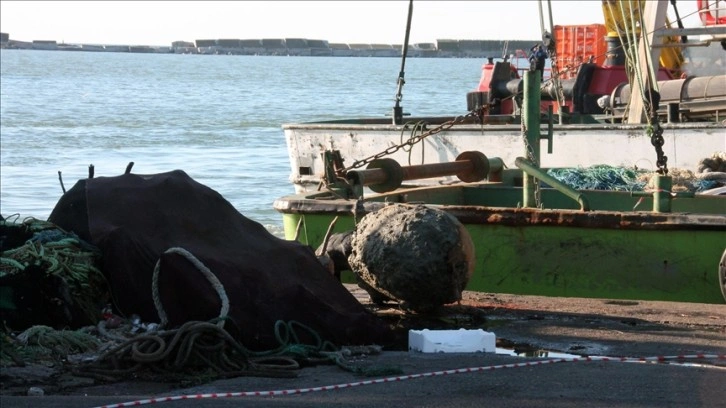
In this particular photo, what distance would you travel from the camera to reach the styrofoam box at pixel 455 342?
7.21 meters

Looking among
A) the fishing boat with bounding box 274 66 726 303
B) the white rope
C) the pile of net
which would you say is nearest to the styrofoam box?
the white rope

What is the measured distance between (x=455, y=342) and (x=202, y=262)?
1432mm

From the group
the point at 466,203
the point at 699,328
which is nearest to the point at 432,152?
the point at 466,203

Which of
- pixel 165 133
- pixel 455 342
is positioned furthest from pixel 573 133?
pixel 165 133

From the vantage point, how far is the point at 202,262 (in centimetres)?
723

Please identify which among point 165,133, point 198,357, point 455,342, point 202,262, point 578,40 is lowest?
point 165,133

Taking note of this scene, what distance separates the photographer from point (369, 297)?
9117 millimetres

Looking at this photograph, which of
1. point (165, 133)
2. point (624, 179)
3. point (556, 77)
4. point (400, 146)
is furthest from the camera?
point (165, 133)

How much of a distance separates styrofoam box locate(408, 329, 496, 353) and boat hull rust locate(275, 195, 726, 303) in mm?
2450

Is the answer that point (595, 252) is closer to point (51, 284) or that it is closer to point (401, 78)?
point (51, 284)

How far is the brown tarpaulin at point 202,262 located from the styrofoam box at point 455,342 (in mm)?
333

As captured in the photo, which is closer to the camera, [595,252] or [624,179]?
[595,252]

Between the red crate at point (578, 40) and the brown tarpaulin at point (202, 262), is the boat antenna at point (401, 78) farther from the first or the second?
the red crate at point (578, 40)

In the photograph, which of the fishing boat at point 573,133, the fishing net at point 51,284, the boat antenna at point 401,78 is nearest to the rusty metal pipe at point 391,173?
the fishing boat at point 573,133
